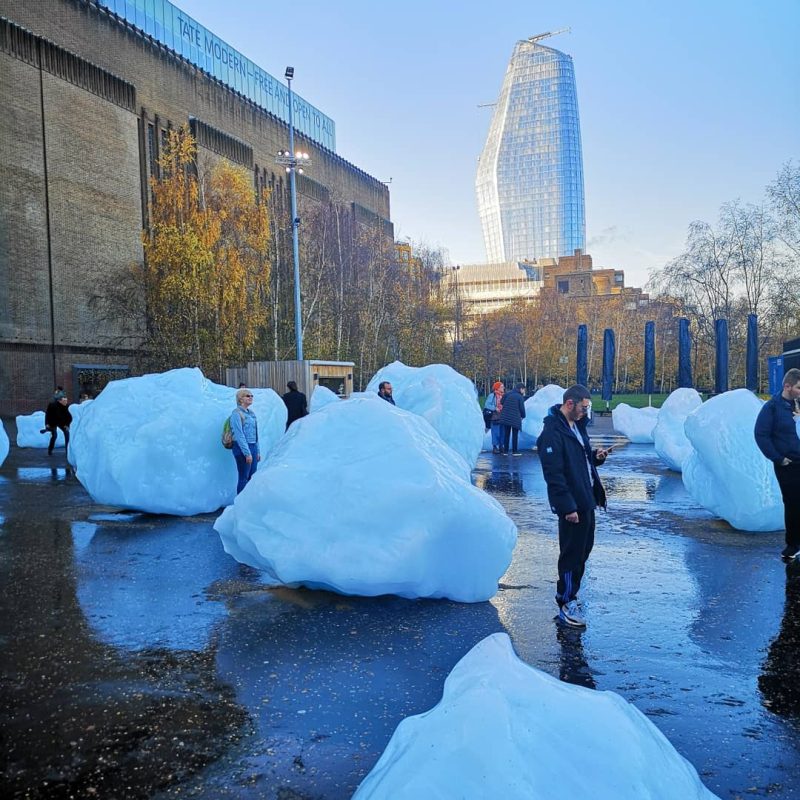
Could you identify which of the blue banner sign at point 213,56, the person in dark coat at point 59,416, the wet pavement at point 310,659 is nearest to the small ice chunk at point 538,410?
the wet pavement at point 310,659

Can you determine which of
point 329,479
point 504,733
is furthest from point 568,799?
point 329,479

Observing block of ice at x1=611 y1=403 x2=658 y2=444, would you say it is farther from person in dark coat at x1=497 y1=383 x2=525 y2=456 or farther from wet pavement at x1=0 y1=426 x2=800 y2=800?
wet pavement at x1=0 y1=426 x2=800 y2=800

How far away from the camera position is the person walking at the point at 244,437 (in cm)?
923

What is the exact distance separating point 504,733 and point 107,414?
9147 millimetres

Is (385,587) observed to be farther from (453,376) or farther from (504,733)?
(453,376)

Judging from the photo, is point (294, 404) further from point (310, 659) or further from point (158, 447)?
point (310, 659)

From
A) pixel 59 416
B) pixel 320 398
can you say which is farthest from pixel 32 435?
pixel 320 398

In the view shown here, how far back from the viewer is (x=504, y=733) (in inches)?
90.0

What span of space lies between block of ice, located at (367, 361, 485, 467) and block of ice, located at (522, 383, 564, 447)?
4784mm

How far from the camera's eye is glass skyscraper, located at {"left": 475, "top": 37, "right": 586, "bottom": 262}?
164500mm

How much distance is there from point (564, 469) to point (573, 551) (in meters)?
0.64

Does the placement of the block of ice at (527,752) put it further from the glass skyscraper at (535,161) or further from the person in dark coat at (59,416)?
the glass skyscraper at (535,161)

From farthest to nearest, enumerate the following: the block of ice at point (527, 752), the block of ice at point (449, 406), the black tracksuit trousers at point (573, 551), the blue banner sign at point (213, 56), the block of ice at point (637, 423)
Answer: the blue banner sign at point (213, 56), the block of ice at point (637, 423), the block of ice at point (449, 406), the black tracksuit trousers at point (573, 551), the block of ice at point (527, 752)

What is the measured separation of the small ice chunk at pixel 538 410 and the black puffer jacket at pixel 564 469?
13474mm
